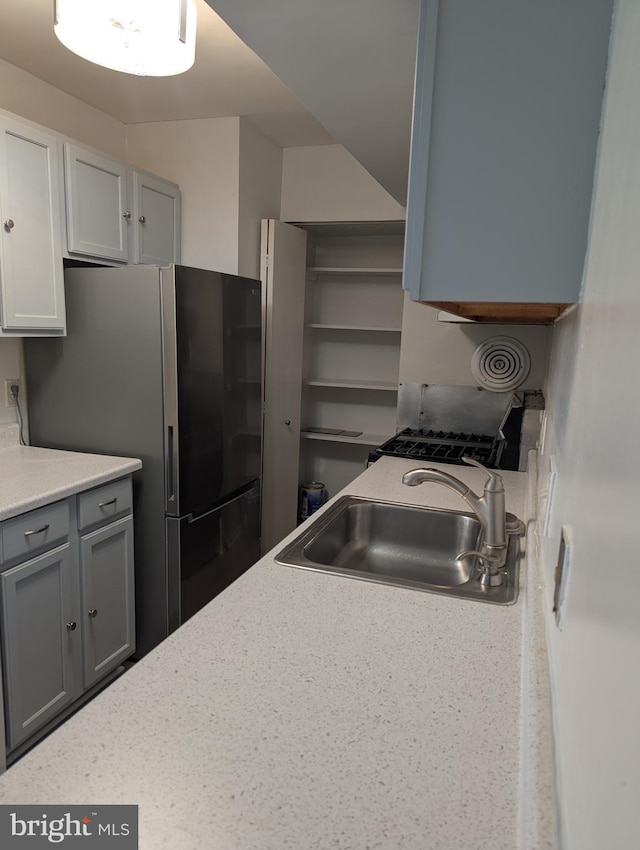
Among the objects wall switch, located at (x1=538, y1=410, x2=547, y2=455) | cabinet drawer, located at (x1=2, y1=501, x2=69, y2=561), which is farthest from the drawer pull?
wall switch, located at (x1=538, y1=410, x2=547, y2=455)

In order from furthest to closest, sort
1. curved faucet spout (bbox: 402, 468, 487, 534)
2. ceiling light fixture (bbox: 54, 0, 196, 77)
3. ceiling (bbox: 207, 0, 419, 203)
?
ceiling light fixture (bbox: 54, 0, 196, 77) < curved faucet spout (bbox: 402, 468, 487, 534) < ceiling (bbox: 207, 0, 419, 203)

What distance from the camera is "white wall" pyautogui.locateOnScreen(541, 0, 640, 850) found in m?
0.34

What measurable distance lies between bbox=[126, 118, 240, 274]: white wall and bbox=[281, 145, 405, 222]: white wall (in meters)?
0.59

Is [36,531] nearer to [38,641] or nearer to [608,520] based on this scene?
[38,641]

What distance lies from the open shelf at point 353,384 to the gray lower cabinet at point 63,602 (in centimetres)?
188

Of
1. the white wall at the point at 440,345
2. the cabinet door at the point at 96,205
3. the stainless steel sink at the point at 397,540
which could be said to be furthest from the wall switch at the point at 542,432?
the cabinet door at the point at 96,205

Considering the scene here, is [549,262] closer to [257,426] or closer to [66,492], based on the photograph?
[66,492]

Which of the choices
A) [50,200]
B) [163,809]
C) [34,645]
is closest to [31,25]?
[50,200]

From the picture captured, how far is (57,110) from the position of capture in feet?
8.96

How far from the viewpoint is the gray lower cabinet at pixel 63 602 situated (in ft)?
5.97

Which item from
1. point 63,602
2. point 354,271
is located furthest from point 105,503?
point 354,271

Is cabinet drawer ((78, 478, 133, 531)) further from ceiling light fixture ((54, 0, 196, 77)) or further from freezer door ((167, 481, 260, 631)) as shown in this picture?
ceiling light fixture ((54, 0, 196, 77))

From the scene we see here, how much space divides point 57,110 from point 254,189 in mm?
1056

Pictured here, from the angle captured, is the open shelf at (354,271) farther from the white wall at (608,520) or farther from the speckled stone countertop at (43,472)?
the white wall at (608,520)
